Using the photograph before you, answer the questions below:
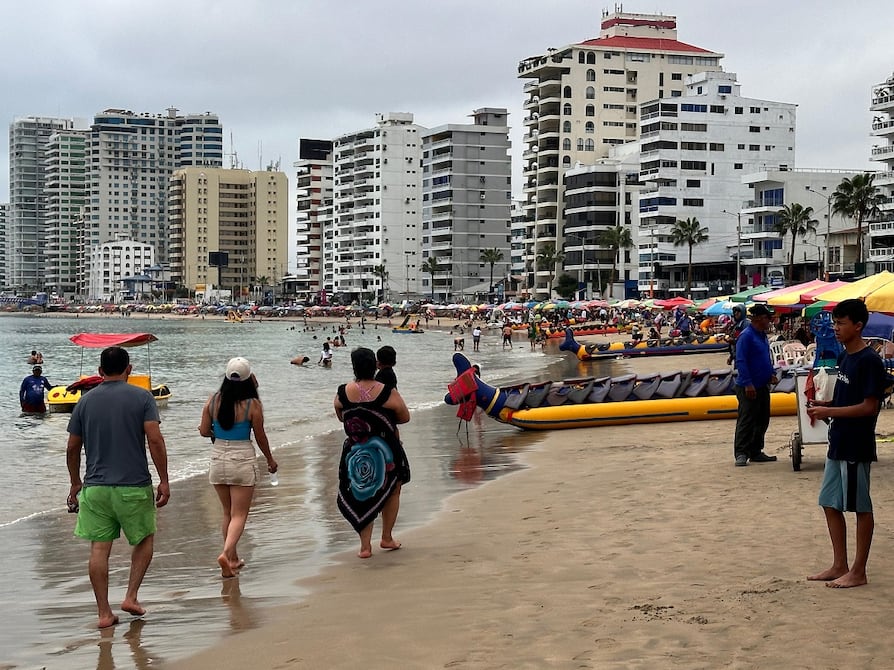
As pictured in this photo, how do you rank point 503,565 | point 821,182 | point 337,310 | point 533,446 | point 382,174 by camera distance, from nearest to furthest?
point 503,565
point 533,446
point 821,182
point 337,310
point 382,174

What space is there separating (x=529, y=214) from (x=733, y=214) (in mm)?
26233

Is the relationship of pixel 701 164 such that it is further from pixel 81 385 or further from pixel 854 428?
pixel 854 428

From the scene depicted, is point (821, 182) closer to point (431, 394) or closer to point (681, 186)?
point (681, 186)

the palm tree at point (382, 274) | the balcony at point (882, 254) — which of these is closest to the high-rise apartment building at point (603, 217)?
the balcony at point (882, 254)

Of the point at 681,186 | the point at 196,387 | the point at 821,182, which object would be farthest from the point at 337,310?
the point at 196,387

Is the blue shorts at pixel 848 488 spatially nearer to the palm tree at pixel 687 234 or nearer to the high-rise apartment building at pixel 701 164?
the palm tree at pixel 687 234

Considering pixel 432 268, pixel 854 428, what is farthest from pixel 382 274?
pixel 854 428

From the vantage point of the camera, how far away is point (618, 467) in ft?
42.5

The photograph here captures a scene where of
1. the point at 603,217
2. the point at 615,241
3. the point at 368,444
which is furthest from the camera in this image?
the point at 603,217

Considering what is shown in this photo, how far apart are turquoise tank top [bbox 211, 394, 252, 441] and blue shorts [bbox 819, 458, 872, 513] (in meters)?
3.93

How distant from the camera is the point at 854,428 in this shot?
6.36m

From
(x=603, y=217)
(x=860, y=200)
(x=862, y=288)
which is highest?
(x=603, y=217)

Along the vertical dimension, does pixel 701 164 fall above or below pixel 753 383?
above

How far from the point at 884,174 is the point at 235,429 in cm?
7305
